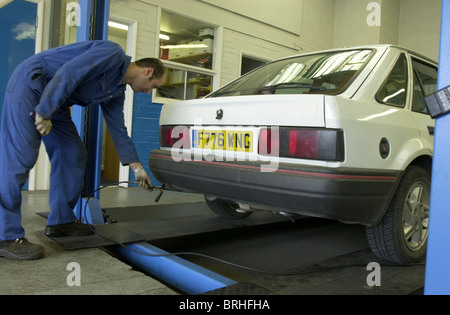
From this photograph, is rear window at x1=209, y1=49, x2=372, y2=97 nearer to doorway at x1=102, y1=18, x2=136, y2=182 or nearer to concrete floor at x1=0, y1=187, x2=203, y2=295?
concrete floor at x1=0, y1=187, x2=203, y2=295

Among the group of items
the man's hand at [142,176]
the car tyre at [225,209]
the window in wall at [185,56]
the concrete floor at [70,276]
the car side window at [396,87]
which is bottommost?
the concrete floor at [70,276]

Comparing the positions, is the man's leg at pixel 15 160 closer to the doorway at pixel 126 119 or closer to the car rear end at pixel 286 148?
the car rear end at pixel 286 148

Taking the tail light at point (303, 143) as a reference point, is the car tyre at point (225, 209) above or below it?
below

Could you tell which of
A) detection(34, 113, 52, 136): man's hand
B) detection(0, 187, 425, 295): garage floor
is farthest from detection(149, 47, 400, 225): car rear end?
detection(34, 113, 52, 136): man's hand

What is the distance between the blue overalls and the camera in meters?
2.07

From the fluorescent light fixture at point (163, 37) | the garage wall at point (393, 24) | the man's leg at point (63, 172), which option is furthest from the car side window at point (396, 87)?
the garage wall at point (393, 24)

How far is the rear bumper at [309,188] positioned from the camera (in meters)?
1.78

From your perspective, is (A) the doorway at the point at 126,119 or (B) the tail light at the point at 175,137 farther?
(A) the doorway at the point at 126,119

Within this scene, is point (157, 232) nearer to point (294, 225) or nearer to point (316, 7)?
point (294, 225)

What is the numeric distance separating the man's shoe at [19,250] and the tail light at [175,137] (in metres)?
1.06

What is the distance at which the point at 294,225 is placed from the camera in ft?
12.3

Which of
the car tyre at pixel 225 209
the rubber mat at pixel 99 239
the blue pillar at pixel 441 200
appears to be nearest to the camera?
the blue pillar at pixel 441 200

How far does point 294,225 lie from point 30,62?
2754mm
